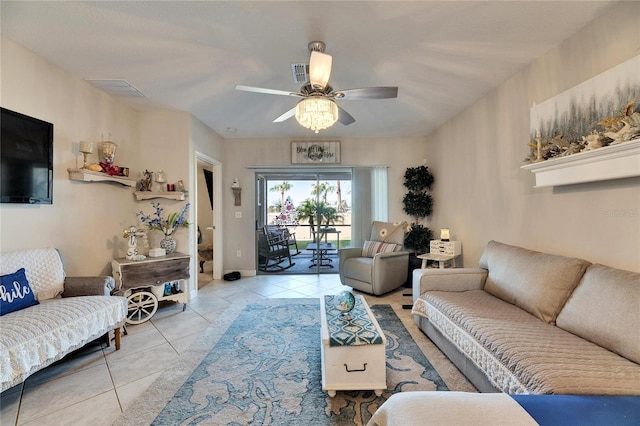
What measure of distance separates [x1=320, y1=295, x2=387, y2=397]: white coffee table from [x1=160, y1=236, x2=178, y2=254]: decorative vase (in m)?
2.66

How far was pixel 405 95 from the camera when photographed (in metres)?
3.18

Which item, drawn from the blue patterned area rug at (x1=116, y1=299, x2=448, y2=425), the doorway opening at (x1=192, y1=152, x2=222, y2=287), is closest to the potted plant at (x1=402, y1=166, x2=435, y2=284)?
the blue patterned area rug at (x1=116, y1=299, x2=448, y2=425)

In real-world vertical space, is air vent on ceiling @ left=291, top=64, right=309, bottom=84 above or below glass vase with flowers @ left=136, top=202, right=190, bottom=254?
above

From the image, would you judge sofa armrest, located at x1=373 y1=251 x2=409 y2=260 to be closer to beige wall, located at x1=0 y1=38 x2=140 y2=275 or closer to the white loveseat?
the white loveseat

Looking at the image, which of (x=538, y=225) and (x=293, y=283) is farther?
(x=293, y=283)

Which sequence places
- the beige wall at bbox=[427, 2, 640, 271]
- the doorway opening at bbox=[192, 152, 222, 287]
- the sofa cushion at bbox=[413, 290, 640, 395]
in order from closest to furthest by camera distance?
the sofa cushion at bbox=[413, 290, 640, 395]
the beige wall at bbox=[427, 2, 640, 271]
the doorway opening at bbox=[192, 152, 222, 287]

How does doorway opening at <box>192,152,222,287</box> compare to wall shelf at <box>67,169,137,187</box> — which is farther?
doorway opening at <box>192,152,222,287</box>

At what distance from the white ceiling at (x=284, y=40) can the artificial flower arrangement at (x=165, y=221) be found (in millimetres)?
1437

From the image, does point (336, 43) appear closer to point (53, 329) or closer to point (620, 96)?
point (620, 96)

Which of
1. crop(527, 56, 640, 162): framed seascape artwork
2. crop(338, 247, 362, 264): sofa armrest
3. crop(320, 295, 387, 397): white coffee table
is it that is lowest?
crop(320, 295, 387, 397): white coffee table

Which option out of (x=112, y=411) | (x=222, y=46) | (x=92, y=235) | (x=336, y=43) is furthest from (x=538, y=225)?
(x=92, y=235)

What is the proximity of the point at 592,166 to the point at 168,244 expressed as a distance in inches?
166

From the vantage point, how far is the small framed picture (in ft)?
16.3

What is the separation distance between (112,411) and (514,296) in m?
2.98
